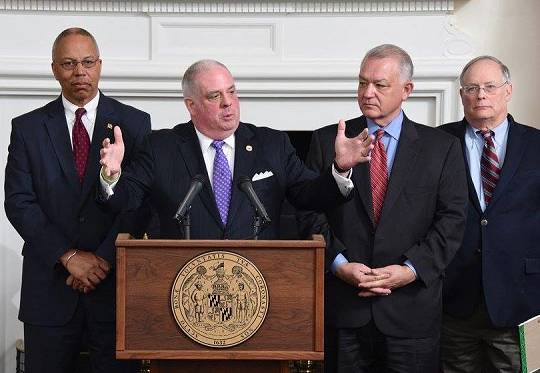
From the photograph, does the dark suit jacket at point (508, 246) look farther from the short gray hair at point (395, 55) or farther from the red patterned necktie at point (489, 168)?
the short gray hair at point (395, 55)

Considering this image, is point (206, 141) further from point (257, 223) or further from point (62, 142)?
point (62, 142)

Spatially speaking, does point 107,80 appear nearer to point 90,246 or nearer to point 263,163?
point 90,246

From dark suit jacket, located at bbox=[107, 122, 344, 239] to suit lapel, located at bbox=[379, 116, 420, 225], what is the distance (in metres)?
0.24

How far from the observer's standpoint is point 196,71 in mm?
3201

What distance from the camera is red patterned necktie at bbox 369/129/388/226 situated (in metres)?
3.29

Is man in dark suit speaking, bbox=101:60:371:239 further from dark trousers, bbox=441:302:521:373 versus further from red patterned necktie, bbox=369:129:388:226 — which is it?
dark trousers, bbox=441:302:521:373

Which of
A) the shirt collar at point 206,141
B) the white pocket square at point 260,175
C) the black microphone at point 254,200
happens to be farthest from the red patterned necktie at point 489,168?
the black microphone at point 254,200

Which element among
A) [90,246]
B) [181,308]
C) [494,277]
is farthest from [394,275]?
[90,246]

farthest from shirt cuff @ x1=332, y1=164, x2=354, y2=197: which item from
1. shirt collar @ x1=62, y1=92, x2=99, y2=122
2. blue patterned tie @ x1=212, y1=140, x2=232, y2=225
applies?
shirt collar @ x1=62, y1=92, x2=99, y2=122

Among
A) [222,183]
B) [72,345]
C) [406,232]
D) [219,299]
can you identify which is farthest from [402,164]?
[72,345]

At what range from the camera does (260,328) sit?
279cm

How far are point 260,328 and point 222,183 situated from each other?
544 mm

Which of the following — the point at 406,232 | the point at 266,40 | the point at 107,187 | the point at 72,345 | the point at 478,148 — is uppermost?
the point at 266,40

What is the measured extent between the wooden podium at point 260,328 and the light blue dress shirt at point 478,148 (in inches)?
38.6
